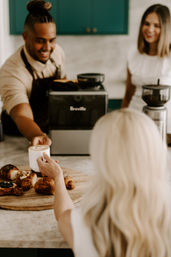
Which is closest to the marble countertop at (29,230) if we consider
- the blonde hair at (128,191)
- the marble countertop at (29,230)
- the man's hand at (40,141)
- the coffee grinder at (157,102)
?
the marble countertop at (29,230)

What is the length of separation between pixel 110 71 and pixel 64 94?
8.46 feet

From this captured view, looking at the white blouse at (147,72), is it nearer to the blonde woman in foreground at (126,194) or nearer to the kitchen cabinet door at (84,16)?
the kitchen cabinet door at (84,16)

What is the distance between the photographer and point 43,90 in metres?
2.30

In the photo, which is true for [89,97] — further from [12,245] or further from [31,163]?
[12,245]

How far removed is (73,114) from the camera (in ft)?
6.50

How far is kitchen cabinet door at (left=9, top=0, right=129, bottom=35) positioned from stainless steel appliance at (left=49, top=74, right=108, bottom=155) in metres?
2.20

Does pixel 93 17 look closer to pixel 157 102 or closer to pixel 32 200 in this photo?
pixel 157 102

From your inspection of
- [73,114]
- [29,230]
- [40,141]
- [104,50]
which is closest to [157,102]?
[73,114]

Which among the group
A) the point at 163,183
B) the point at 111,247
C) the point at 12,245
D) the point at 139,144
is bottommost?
the point at 12,245

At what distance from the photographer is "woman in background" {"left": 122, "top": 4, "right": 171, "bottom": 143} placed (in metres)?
2.58

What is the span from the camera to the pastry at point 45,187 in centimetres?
147

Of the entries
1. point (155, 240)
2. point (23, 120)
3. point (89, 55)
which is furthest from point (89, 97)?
point (89, 55)

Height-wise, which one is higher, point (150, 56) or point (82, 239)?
point (150, 56)

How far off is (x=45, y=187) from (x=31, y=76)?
942 mm
